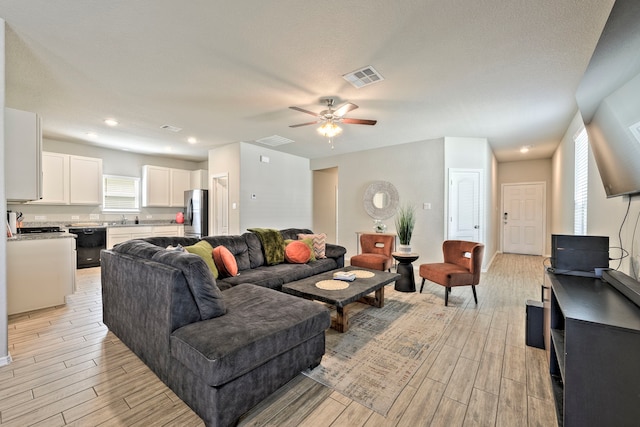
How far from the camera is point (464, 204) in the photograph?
5234 mm

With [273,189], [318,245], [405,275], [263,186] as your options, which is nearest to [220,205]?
[263,186]

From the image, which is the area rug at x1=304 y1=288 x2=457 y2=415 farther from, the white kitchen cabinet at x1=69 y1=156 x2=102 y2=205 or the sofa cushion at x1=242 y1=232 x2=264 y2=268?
the white kitchen cabinet at x1=69 y1=156 x2=102 y2=205

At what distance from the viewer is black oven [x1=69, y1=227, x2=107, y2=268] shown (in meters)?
5.42

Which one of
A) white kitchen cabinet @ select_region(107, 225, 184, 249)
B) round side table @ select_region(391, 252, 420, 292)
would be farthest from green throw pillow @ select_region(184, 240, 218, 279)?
white kitchen cabinet @ select_region(107, 225, 184, 249)

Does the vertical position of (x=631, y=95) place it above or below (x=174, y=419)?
above

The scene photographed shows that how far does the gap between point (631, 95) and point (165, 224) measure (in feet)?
24.8

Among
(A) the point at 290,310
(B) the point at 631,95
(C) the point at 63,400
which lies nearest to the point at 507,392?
(A) the point at 290,310

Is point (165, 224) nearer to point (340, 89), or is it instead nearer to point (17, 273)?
point (17, 273)

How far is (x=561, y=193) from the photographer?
5.30 m

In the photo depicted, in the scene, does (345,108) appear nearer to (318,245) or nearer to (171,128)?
(318,245)

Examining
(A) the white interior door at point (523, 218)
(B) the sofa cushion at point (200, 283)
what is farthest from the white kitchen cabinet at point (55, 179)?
(A) the white interior door at point (523, 218)

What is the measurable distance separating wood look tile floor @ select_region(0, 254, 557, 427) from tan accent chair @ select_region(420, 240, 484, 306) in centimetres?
66

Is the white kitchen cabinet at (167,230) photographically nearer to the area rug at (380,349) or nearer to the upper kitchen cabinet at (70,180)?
the upper kitchen cabinet at (70,180)

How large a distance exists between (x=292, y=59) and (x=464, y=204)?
13.9ft
